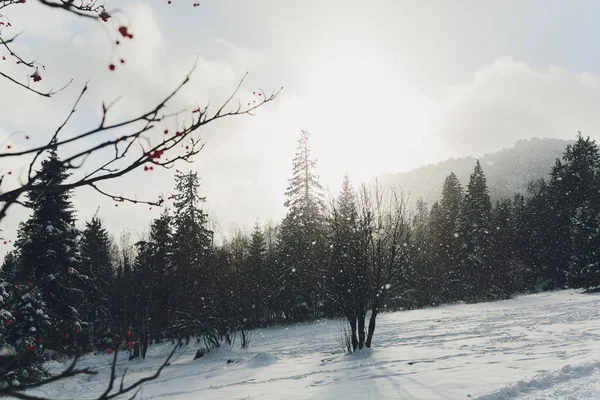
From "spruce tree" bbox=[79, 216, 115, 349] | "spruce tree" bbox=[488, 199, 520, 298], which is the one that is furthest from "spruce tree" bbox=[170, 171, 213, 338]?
"spruce tree" bbox=[488, 199, 520, 298]

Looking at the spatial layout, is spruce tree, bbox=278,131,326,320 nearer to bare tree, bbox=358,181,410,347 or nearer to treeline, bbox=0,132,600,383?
treeline, bbox=0,132,600,383

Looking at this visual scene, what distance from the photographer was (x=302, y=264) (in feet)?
104

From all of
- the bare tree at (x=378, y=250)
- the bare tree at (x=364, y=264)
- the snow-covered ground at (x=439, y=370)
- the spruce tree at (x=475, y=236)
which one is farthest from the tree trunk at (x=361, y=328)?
the spruce tree at (x=475, y=236)

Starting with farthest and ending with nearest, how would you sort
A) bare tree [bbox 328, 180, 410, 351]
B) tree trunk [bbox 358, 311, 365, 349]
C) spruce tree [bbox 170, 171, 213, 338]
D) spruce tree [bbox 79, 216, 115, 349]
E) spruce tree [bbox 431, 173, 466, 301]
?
spruce tree [bbox 431, 173, 466, 301], spruce tree [bbox 79, 216, 115, 349], spruce tree [bbox 170, 171, 213, 338], bare tree [bbox 328, 180, 410, 351], tree trunk [bbox 358, 311, 365, 349]

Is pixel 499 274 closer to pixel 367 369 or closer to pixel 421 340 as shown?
pixel 421 340

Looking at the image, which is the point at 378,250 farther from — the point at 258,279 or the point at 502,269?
the point at 258,279

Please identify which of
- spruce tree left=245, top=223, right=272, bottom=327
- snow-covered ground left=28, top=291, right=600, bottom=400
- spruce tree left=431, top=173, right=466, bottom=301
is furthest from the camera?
spruce tree left=431, top=173, right=466, bottom=301

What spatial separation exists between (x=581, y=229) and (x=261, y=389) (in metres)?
28.8

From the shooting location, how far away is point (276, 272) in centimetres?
3425

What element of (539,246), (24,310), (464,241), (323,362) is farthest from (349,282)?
(539,246)

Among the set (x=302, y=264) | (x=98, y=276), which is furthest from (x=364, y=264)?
(x=98, y=276)

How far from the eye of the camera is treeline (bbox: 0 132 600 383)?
39.1ft

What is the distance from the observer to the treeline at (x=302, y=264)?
469 inches

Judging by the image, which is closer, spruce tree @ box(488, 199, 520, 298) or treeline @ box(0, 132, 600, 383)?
treeline @ box(0, 132, 600, 383)
